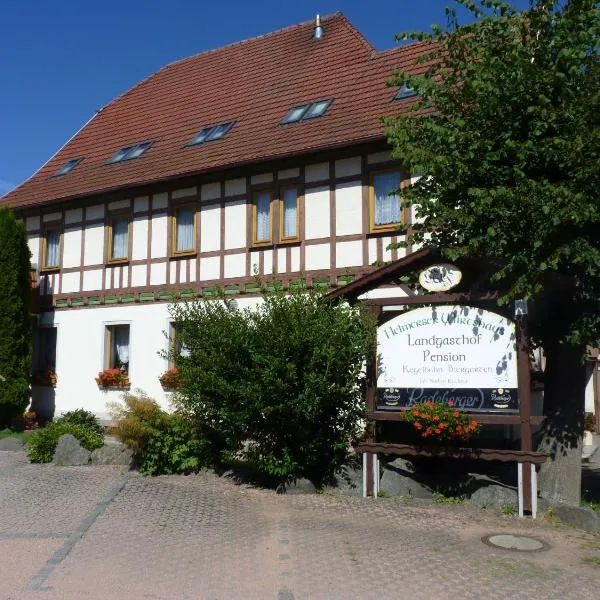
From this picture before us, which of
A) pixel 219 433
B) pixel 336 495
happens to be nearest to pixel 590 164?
pixel 336 495

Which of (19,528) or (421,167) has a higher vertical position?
(421,167)

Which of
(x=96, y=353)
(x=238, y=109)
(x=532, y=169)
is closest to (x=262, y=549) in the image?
(x=532, y=169)

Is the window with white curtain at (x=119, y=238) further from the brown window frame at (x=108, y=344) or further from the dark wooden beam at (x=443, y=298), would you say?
the dark wooden beam at (x=443, y=298)

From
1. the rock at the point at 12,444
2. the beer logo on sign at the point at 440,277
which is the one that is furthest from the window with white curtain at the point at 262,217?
the rock at the point at 12,444

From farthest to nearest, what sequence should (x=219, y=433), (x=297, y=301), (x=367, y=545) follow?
1. (x=219, y=433)
2. (x=297, y=301)
3. (x=367, y=545)

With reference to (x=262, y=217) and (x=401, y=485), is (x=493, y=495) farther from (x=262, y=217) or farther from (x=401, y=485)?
(x=262, y=217)

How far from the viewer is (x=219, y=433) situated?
34.7 feet

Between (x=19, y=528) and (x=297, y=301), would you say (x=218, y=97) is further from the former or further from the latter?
(x=19, y=528)

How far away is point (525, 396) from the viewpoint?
873 cm

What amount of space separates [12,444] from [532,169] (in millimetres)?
11031

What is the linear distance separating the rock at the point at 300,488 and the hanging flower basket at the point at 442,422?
169 cm

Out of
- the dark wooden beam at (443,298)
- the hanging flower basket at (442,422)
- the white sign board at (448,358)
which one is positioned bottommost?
the hanging flower basket at (442,422)

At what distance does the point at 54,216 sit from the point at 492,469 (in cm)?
1303

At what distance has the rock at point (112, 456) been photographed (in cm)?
1188
